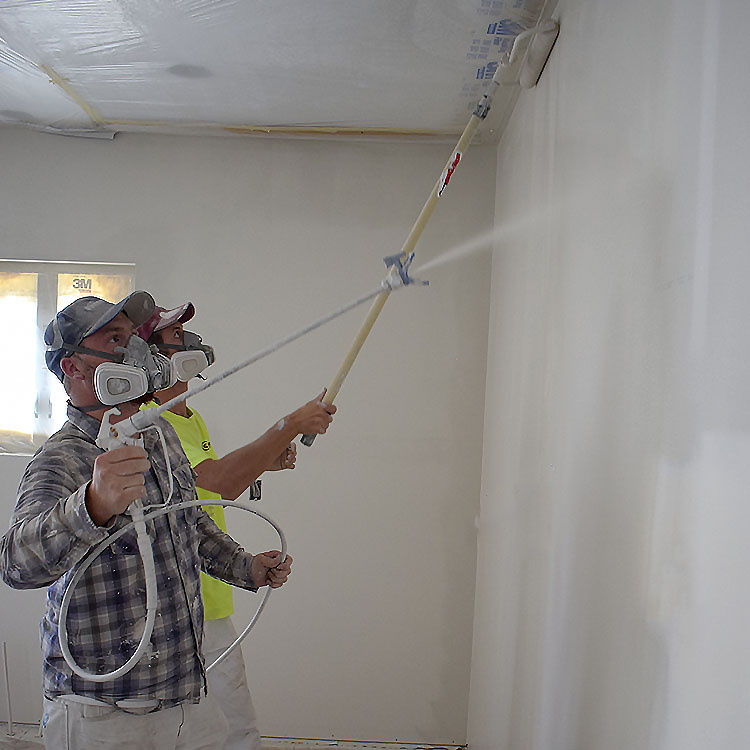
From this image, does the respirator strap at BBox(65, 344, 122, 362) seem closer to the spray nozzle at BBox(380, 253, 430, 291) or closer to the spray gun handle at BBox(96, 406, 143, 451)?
the spray gun handle at BBox(96, 406, 143, 451)

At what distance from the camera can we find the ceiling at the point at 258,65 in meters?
2.26

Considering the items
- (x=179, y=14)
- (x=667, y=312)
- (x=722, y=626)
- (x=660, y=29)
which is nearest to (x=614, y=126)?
(x=660, y=29)

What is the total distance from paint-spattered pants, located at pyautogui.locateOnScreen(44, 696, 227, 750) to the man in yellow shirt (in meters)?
0.60

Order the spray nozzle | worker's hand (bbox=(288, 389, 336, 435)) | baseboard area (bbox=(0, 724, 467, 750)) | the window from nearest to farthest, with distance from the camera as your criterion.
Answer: the spray nozzle → worker's hand (bbox=(288, 389, 336, 435)) → baseboard area (bbox=(0, 724, 467, 750)) → the window

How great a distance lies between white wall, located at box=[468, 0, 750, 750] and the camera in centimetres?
91

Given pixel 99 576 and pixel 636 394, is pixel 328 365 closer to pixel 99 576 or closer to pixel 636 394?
pixel 99 576

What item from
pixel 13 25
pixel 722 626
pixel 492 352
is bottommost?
pixel 722 626

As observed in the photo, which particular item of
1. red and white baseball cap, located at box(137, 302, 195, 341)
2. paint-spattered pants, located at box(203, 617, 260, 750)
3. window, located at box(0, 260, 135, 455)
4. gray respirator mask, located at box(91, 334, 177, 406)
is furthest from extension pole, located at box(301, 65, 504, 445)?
window, located at box(0, 260, 135, 455)

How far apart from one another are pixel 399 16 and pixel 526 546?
5.31 ft

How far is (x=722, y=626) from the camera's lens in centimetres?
90

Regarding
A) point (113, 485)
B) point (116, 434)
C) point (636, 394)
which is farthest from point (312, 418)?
point (636, 394)

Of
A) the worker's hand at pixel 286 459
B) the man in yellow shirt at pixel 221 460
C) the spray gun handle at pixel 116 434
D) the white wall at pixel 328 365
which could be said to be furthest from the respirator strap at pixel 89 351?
the white wall at pixel 328 365

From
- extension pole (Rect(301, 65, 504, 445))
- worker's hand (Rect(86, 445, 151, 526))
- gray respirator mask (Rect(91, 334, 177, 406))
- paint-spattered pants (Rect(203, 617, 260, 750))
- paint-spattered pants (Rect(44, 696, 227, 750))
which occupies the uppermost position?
extension pole (Rect(301, 65, 504, 445))

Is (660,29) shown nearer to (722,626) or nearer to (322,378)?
(722,626)
